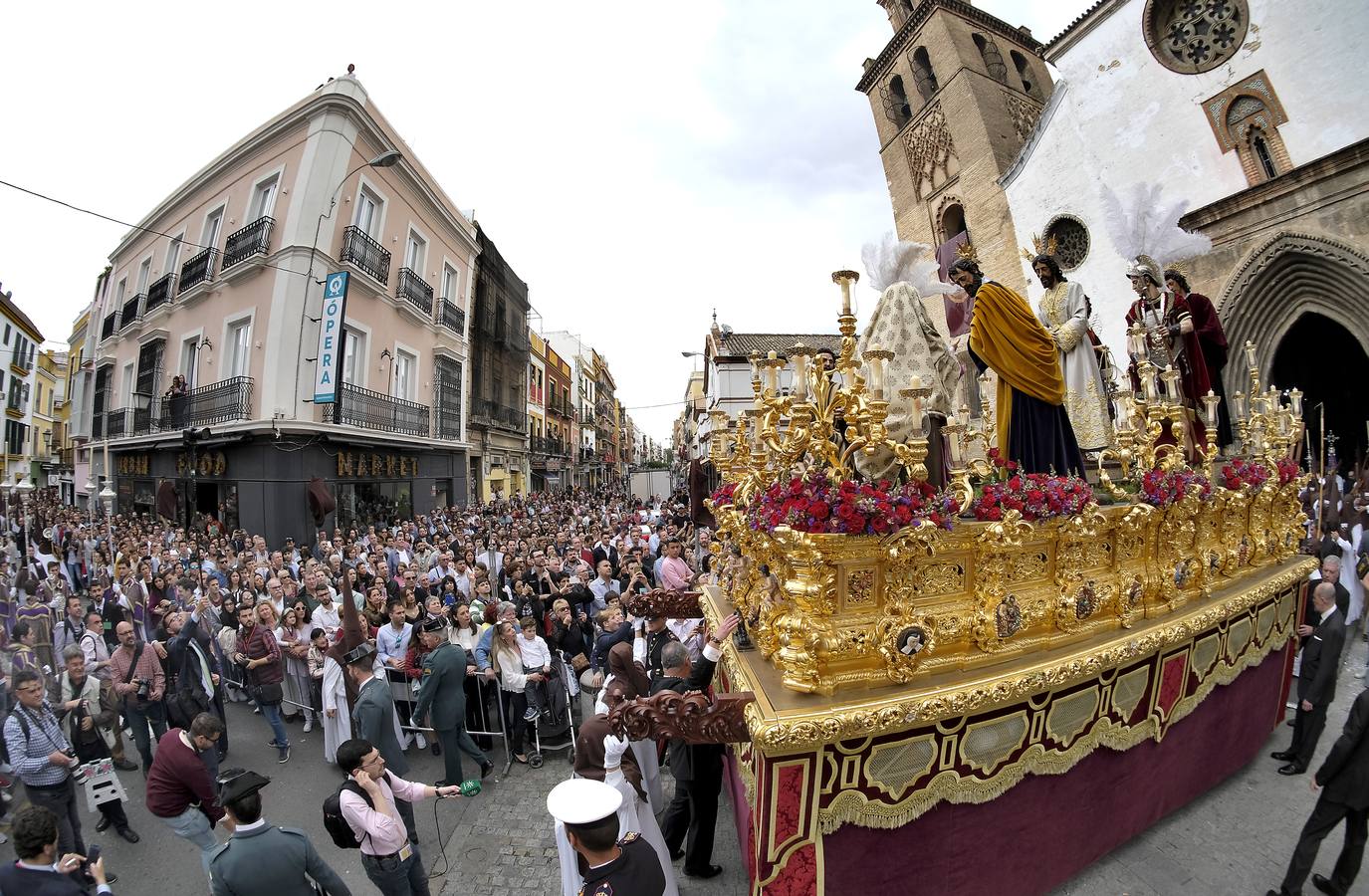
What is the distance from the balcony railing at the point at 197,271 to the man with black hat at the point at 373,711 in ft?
57.7

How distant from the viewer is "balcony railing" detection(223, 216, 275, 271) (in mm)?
15047

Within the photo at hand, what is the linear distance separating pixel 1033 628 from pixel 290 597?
937cm

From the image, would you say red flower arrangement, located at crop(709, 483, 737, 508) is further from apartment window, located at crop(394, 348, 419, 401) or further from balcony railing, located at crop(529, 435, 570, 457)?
balcony railing, located at crop(529, 435, 570, 457)

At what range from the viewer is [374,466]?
17.5 metres

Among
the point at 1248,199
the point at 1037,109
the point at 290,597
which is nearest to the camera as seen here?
the point at 290,597

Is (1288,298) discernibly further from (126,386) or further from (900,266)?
(126,386)

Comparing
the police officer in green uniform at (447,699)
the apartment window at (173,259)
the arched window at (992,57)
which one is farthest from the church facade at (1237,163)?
the apartment window at (173,259)

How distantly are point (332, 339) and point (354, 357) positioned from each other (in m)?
2.83

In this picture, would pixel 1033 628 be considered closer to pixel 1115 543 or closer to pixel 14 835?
pixel 1115 543

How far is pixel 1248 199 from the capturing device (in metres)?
12.1

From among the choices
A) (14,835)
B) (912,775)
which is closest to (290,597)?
(14,835)

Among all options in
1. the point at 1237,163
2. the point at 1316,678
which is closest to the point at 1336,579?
the point at 1316,678

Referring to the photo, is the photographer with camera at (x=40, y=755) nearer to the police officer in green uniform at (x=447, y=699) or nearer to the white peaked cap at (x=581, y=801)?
the police officer in green uniform at (x=447, y=699)

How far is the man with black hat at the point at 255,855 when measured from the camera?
107 inches
